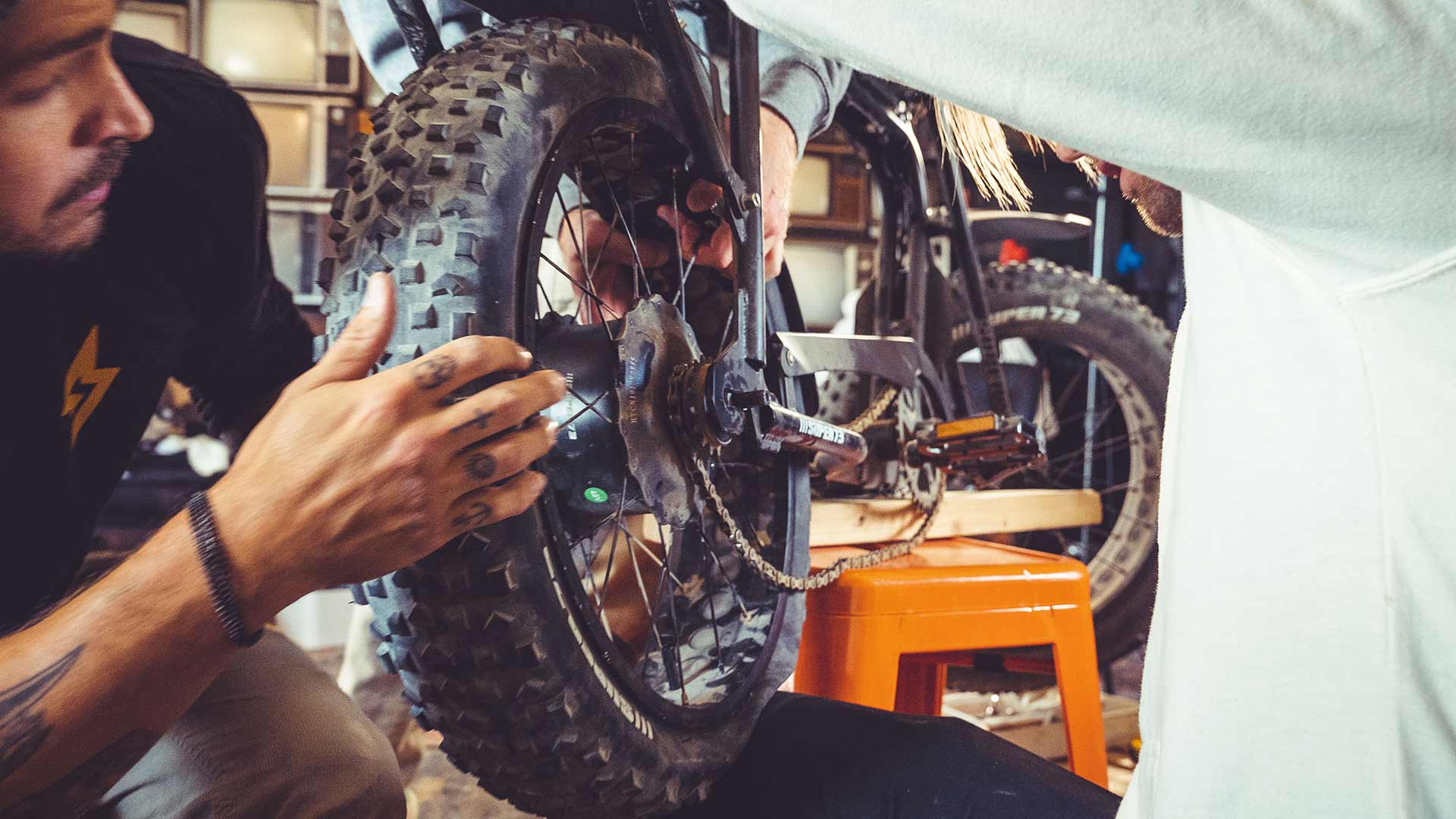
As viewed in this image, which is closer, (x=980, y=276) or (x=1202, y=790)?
(x=1202, y=790)

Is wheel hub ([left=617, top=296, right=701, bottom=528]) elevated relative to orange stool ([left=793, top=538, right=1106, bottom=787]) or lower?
elevated

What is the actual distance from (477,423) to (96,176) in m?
0.28

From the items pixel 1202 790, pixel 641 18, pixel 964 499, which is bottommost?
pixel 964 499

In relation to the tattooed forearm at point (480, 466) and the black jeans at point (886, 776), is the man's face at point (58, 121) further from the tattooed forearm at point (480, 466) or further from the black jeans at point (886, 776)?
the black jeans at point (886, 776)

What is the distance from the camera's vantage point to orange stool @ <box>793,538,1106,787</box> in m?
0.86

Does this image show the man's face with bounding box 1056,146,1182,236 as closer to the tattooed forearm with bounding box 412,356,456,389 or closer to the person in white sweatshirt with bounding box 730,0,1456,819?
the person in white sweatshirt with bounding box 730,0,1456,819

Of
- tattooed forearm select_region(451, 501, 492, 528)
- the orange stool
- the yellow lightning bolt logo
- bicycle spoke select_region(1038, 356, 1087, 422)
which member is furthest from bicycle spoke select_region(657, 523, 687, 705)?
bicycle spoke select_region(1038, 356, 1087, 422)

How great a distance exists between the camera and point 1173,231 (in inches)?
21.9

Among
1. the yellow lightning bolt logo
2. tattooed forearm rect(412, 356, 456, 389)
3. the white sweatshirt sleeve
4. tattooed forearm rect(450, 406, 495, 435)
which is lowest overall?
the yellow lightning bolt logo

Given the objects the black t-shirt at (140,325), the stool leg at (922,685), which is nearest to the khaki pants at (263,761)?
the black t-shirt at (140,325)

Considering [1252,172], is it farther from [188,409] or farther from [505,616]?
[188,409]

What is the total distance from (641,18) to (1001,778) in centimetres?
59

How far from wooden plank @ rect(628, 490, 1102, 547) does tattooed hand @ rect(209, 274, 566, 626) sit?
41cm

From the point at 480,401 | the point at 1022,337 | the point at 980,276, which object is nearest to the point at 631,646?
the point at 480,401
